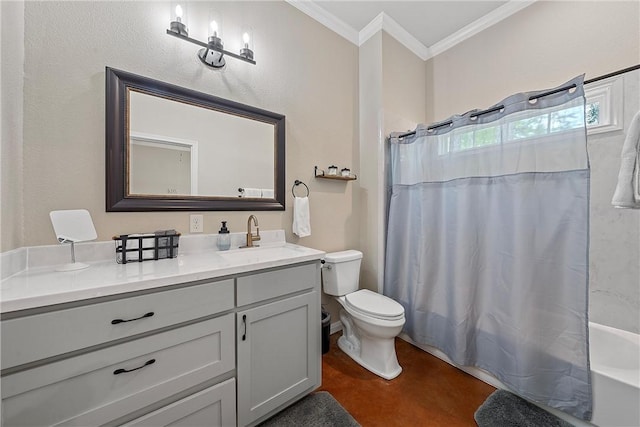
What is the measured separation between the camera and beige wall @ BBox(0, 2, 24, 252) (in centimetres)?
94

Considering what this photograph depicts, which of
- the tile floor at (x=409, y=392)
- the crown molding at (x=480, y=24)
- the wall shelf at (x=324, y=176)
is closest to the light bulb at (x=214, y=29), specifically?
the wall shelf at (x=324, y=176)

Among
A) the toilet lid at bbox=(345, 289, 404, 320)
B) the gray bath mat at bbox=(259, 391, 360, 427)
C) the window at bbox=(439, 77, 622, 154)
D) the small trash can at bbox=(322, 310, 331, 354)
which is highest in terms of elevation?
the window at bbox=(439, 77, 622, 154)

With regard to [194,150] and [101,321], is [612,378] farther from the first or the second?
[194,150]

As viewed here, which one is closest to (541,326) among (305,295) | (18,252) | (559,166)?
(559,166)

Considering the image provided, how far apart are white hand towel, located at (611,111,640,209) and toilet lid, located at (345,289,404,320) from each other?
1228mm

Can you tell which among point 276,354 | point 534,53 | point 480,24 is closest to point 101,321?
point 276,354

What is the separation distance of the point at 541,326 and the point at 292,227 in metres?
1.66

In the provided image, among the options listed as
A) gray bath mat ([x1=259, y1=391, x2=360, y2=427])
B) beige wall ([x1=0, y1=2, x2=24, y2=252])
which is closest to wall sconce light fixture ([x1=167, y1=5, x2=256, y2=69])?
beige wall ([x1=0, y1=2, x2=24, y2=252])

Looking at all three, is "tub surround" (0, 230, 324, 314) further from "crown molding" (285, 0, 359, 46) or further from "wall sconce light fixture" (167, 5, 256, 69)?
"crown molding" (285, 0, 359, 46)

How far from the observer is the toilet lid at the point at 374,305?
5.28 feet

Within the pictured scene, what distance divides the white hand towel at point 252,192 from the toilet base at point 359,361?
139cm

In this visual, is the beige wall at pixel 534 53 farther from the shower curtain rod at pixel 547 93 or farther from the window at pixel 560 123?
the shower curtain rod at pixel 547 93

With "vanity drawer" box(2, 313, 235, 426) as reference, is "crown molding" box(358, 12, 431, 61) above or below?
above

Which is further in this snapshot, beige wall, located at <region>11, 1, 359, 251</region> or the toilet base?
the toilet base
